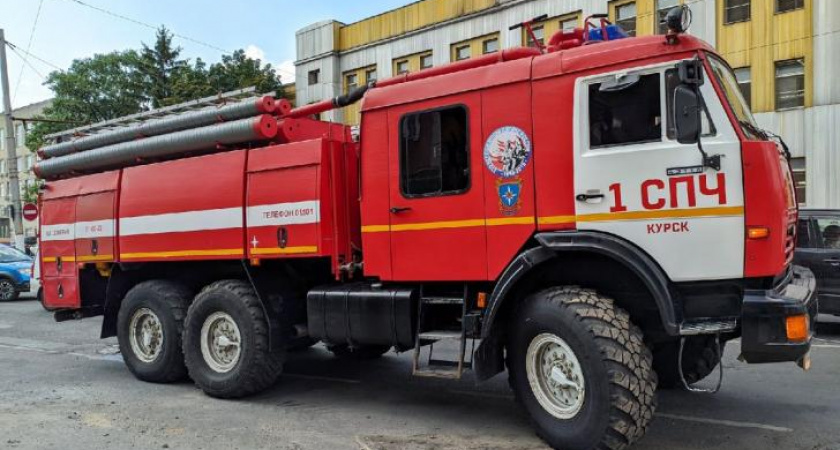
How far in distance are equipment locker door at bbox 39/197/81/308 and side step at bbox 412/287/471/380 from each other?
5229mm

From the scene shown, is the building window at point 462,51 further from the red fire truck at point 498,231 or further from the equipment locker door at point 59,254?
the red fire truck at point 498,231

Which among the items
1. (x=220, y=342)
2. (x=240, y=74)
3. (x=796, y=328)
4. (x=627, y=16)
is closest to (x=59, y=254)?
(x=220, y=342)

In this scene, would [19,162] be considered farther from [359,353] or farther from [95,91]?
[359,353]

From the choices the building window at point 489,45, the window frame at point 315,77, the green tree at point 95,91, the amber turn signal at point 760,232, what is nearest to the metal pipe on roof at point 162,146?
the amber turn signal at point 760,232

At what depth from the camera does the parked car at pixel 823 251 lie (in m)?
9.72

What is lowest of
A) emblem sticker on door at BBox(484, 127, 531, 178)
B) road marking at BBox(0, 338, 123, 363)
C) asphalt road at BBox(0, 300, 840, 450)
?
road marking at BBox(0, 338, 123, 363)

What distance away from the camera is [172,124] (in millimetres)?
7781

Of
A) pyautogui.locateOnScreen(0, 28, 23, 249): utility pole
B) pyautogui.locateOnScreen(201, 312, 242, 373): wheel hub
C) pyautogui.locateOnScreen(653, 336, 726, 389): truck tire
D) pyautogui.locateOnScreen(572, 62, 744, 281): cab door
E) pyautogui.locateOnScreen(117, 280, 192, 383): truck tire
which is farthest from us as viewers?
pyautogui.locateOnScreen(0, 28, 23, 249): utility pole

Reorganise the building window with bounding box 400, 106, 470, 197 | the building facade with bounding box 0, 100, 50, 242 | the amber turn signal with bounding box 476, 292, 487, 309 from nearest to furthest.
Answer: the amber turn signal with bounding box 476, 292, 487, 309
the building window with bounding box 400, 106, 470, 197
the building facade with bounding box 0, 100, 50, 242

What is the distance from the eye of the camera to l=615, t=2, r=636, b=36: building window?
76.5ft

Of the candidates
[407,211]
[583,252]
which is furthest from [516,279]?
[407,211]

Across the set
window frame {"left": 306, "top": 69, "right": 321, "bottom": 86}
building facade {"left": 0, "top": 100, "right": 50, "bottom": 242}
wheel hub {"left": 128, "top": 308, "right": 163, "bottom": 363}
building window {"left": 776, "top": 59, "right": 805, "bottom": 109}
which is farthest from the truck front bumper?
building facade {"left": 0, "top": 100, "right": 50, "bottom": 242}

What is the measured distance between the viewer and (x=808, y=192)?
20.6 metres

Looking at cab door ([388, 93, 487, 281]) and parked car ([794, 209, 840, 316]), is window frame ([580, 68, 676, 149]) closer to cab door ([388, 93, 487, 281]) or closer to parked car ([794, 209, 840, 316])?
cab door ([388, 93, 487, 281])
